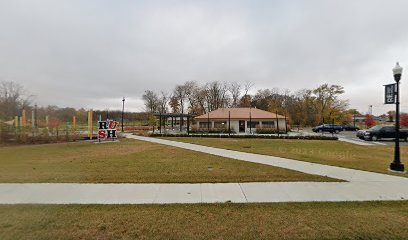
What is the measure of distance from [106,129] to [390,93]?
19568mm

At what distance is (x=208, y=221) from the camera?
3.48 metres

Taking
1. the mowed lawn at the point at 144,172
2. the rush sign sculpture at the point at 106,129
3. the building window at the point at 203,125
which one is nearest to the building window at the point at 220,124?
the building window at the point at 203,125

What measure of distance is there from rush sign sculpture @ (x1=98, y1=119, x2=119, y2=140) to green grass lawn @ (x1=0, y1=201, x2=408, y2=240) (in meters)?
13.8

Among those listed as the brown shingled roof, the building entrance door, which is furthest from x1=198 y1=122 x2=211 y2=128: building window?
the building entrance door

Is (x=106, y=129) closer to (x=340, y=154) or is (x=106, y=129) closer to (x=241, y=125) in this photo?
(x=340, y=154)

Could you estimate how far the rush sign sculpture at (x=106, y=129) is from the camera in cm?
1708

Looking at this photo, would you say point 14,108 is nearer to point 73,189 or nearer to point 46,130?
point 46,130

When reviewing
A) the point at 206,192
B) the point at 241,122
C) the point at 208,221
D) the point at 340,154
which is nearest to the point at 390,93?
the point at 340,154

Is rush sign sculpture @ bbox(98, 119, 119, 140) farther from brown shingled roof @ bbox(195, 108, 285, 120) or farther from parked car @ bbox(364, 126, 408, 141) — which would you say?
parked car @ bbox(364, 126, 408, 141)

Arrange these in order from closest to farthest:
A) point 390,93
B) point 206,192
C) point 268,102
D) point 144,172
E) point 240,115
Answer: point 206,192 → point 144,172 → point 390,93 → point 240,115 → point 268,102

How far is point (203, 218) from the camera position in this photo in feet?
11.8

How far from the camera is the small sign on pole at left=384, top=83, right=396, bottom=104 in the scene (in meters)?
8.15

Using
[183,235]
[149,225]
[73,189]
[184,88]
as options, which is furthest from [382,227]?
[184,88]

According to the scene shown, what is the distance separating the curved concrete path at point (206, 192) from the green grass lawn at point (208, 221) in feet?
1.13
